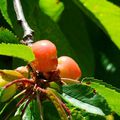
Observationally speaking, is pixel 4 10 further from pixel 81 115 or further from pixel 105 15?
pixel 81 115

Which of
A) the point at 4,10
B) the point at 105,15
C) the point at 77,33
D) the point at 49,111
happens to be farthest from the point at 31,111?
the point at 77,33

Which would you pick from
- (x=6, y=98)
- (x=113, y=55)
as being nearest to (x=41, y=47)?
(x=6, y=98)

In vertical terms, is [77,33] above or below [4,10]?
below

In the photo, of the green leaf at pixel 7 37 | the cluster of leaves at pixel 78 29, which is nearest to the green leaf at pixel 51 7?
the cluster of leaves at pixel 78 29

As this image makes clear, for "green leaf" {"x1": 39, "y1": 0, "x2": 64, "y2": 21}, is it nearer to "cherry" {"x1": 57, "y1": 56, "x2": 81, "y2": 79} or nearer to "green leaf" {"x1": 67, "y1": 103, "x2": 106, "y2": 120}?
"cherry" {"x1": 57, "y1": 56, "x2": 81, "y2": 79}

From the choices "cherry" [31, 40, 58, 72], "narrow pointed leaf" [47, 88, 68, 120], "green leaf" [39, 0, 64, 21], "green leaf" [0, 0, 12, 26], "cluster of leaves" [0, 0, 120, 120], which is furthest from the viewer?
"green leaf" [39, 0, 64, 21]

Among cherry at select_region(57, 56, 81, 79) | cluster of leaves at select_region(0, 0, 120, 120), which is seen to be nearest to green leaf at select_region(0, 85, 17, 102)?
cherry at select_region(57, 56, 81, 79)
